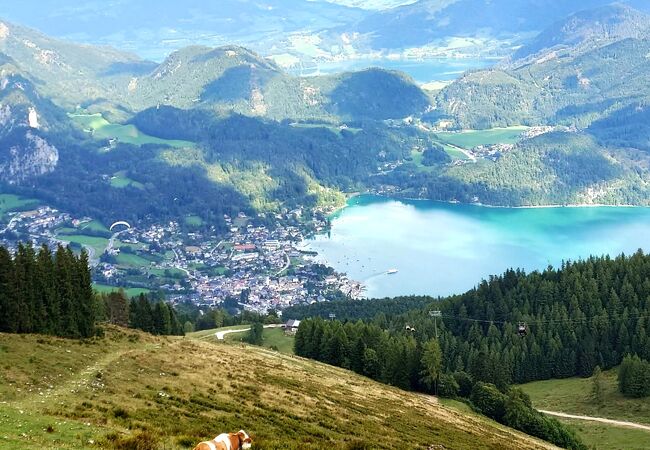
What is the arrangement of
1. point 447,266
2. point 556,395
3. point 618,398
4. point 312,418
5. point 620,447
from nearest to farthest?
point 312,418, point 620,447, point 618,398, point 556,395, point 447,266

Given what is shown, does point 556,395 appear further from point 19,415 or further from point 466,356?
point 19,415

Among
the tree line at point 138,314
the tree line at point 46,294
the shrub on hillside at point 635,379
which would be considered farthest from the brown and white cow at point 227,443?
the shrub on hillside at point 635,379

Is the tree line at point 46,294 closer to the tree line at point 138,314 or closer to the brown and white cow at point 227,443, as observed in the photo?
the tree line at point 138,314

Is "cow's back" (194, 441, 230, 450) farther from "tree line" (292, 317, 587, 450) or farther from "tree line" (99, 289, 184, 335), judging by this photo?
"tree line" (99, 289, 184, 335)

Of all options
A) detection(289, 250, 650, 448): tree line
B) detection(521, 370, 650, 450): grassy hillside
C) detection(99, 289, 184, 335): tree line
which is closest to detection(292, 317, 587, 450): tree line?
detection(289, 250, 650, 448): tree line

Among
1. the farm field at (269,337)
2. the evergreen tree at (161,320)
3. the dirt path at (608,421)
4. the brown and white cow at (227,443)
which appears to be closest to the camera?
the brown and white cow at (227,443)

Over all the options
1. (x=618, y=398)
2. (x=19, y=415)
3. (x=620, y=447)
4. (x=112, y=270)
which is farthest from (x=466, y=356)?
(x=112, y=270)
